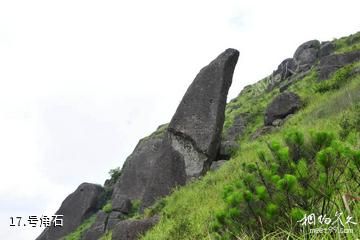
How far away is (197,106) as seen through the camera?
20344 mm

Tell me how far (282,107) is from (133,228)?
14.2 meters

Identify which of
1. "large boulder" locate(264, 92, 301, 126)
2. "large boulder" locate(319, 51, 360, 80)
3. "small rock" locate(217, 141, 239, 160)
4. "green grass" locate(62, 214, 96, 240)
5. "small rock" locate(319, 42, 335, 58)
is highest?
"small rock" locate(319, 42, 335, 58)

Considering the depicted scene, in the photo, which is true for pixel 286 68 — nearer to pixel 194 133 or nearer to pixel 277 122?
pixel 277 122

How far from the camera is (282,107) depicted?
25.0m

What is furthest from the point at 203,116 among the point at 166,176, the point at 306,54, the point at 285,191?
the point at 306,54

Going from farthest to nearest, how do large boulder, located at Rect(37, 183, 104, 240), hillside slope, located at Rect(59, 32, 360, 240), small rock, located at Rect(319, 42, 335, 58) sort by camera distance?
1. small rock, located at Rect(319, 42, 335, 58)
2. large boulder, located at Rect(37, 183, 104, 240)
3. hillside slope, located at Rect(59, 32, 360, 240)

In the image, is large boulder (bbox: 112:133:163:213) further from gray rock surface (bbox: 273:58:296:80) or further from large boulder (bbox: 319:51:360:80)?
gray rock surface (bbox: 273:58:296:80)

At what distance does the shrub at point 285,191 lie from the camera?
4.05 m

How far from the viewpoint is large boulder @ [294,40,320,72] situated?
46.0m

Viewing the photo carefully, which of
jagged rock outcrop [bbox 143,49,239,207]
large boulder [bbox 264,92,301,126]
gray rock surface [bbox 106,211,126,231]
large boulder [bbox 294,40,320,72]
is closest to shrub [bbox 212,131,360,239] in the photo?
jagged rock outcrop [bbox 143,49,239,207]

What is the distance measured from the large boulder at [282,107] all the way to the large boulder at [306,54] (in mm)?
20400

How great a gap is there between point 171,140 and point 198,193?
714 cm

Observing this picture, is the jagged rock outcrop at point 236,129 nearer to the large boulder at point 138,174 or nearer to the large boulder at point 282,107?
the large boulder at point 282,107

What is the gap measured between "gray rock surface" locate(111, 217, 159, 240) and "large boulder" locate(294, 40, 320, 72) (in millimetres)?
34665
